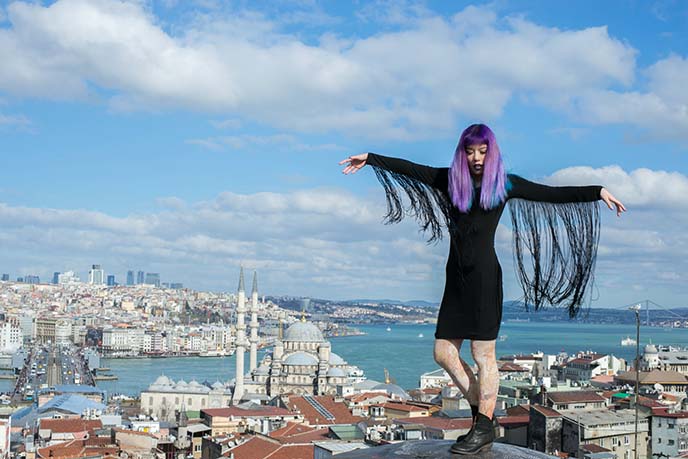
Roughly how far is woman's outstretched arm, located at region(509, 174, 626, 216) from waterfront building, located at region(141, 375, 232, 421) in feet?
113

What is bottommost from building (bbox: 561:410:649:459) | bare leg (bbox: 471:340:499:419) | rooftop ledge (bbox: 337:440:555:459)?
building (bbox: 561:410:649:459)

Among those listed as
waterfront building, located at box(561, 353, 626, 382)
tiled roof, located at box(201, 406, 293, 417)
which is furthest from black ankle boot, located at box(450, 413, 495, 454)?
waterfront building, located at box(561, 353, 626, 382)

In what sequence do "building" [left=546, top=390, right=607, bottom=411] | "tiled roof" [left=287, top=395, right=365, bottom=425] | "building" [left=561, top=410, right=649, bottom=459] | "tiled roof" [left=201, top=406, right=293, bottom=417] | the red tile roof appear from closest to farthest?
"building" [left=561, top=410, right=649, bottom=459]
"building" [left=546, top=390, right=607, bottom=411]
the red tile roof
"tiled roof" [left=287, top=395, right=365, bottom=425]
"tiled roof" [left=201, top=406, right=293, bottom=417]

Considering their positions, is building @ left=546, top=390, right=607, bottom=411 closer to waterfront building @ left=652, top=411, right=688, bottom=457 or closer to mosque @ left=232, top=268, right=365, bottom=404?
waterfront building @ left=652, top=411, right=688, bottom=457

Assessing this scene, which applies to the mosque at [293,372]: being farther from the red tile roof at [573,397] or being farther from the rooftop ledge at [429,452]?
the rooftop ledge at [429,452]

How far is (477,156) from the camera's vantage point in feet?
11.4

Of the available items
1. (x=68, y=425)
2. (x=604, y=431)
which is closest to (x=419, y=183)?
(x=604, y=431)

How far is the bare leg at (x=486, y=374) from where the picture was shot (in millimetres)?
3482

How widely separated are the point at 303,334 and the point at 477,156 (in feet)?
127

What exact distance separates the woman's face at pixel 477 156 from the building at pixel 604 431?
48.2 ft

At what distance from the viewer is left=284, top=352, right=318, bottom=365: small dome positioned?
38.5m

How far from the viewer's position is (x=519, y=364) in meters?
51.7

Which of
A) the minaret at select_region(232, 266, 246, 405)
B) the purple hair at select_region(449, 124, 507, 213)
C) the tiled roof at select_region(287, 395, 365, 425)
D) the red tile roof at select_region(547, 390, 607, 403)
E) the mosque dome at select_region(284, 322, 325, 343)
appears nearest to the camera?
the purple hair at select_region(449, 124, 507, 213)

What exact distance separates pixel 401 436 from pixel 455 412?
6909 mm
